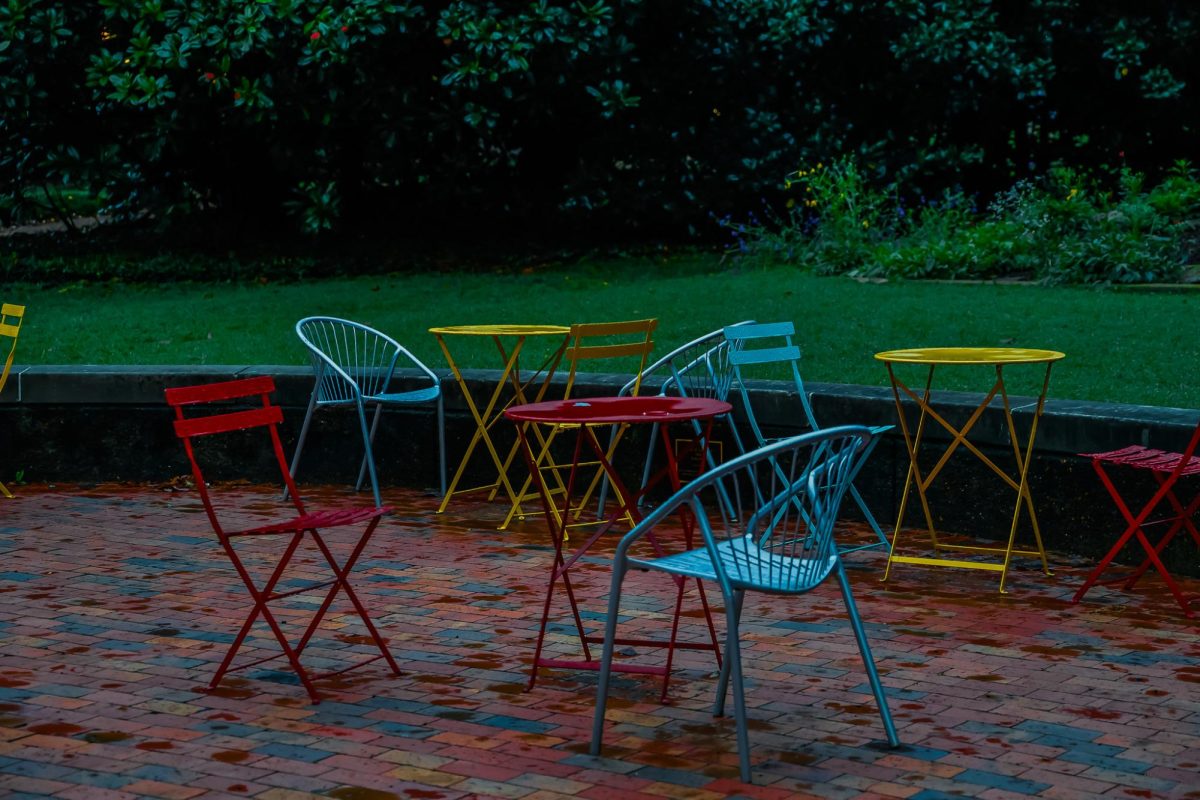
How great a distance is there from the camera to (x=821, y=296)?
1226 centimetres

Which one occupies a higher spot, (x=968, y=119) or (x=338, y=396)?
(x=968, y=119)

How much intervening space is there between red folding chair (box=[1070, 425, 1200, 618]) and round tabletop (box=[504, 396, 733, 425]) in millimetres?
1695

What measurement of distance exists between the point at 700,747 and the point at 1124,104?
15.0 metres

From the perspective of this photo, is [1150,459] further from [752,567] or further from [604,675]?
[604,675]

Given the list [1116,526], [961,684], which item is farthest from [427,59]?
[961,684]

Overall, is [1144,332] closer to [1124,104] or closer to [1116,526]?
[1116,526]

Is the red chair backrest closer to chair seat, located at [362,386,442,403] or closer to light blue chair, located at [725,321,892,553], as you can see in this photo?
light blue chair, located at [725,321,892,553]

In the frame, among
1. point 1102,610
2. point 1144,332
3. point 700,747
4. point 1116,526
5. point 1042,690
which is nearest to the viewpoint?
point 700,747

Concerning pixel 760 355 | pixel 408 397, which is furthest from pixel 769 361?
pixel 408 397

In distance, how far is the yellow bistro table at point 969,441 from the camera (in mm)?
6504

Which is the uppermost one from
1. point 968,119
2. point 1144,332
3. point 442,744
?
point 968,119

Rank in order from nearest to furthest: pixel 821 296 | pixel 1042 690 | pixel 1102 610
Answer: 1. pixel 1042 690
2. pixel 1102 610
3. pixel 821 296

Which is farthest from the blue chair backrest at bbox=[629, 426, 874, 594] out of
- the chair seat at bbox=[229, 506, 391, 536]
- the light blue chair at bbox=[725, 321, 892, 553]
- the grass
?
the grass

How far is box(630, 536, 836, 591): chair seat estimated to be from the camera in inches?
167
